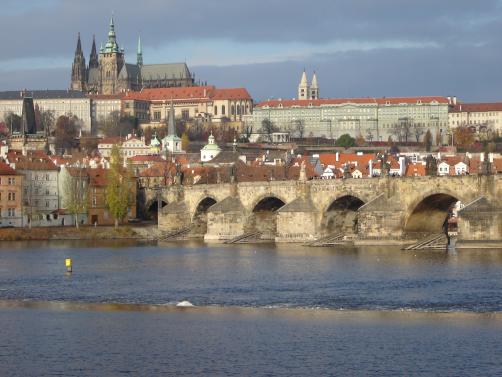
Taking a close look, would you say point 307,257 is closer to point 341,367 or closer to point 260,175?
point 341,367

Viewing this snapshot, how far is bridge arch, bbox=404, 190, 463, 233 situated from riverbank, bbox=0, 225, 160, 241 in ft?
71.0

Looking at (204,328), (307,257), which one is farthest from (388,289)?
(307,257)

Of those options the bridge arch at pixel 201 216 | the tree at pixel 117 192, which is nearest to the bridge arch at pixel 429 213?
the bridge arch at pixel 201 216

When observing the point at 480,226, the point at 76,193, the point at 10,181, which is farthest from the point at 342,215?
the point at 10,181

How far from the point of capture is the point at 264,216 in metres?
80.1

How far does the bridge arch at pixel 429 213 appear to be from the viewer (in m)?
66.4

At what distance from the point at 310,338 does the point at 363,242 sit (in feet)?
107

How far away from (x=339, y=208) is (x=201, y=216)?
1491cm

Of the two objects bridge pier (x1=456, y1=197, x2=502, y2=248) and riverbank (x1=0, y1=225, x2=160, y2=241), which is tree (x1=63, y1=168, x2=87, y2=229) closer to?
riverbank (x1=0, y1=225, x2=160, y2=241)

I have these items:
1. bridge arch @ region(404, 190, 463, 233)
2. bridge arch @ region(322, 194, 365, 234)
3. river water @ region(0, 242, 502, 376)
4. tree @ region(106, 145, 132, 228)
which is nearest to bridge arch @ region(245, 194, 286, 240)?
bridge arch @ region(322, 194, 365, 234)

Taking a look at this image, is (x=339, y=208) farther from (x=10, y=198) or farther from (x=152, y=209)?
(x=10, y=198)

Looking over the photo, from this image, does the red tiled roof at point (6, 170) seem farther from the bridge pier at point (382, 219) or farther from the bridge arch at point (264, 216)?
the bridge pier at point (382, 219)

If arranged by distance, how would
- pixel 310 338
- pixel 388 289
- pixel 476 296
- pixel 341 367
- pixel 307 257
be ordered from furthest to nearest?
pixel 307 257 → pixel 388 289 → pixel 476 296 → pixel 310 338 → pixel 341 367

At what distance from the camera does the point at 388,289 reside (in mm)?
47406
